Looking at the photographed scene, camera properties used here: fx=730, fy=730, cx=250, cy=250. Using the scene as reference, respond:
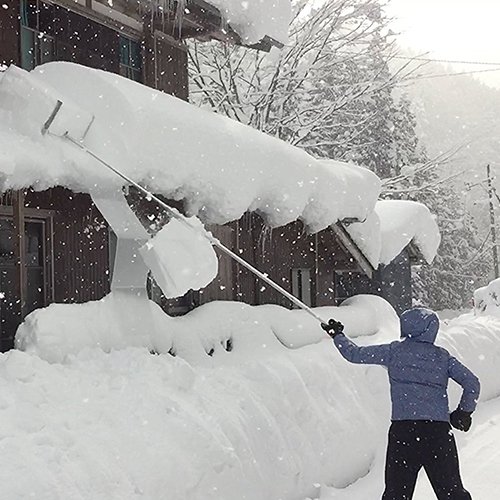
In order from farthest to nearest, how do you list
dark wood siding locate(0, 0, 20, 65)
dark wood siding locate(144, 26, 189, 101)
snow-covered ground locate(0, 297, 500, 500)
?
dark wood siding locate(144, 26, 189, 101), dark wood siding locate(0, 0, 20, 65), snow-covered ground locate(0, 297, 500, 500)

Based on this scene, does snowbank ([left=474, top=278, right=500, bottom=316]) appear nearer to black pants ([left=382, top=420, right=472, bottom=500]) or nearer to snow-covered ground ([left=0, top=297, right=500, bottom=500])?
snow-covered ground ([left=0, top=297, right=500, bottom=500])

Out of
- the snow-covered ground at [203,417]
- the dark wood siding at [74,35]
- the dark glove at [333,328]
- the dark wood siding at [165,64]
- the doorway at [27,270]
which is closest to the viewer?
the snow-covered ground at [203,417]

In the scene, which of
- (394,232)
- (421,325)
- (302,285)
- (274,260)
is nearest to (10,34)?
(274,260)

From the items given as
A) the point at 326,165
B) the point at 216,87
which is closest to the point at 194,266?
the point at 326,165

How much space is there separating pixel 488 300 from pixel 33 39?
26837 millimetres

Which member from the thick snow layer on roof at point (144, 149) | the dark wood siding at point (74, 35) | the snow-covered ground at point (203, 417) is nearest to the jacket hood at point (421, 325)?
the snow-covered ground at point (203, 417)

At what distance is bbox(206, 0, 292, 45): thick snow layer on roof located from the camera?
→ 1172cm

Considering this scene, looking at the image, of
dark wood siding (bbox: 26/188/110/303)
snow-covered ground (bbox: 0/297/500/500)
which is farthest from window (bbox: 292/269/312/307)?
dark wood siding (bbox: 26/188/110/303)

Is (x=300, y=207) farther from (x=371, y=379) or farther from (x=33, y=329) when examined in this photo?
(x=33, y=329)

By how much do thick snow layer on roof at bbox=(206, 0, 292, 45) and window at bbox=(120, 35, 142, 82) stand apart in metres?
1.46

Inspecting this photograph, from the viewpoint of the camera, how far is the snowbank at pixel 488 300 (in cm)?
3206

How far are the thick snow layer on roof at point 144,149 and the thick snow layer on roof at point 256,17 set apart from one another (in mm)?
2514

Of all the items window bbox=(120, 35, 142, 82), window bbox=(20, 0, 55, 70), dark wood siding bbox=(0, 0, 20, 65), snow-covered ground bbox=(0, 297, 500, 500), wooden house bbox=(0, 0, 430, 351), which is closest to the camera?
snow-covered ground bbox=(0, 297, 500, 500)

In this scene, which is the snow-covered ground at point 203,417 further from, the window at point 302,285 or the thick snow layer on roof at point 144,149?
the window at point 302,285
